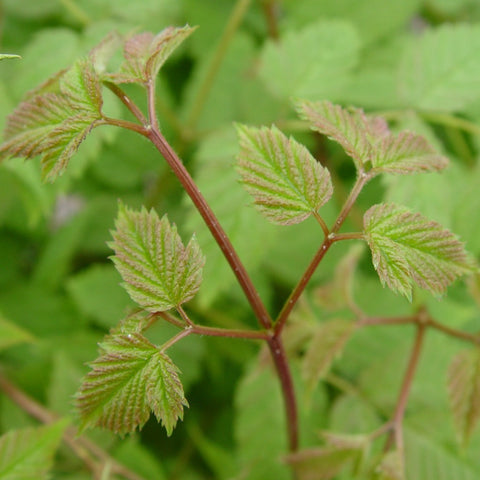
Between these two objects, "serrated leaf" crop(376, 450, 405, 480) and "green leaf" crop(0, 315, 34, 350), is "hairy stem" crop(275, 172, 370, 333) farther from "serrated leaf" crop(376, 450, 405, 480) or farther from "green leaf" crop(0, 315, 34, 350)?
A: "green leaf" crop(0, 315, 34, 350)

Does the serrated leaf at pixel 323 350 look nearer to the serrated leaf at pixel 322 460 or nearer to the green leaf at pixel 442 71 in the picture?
the serrated leaf at pixel 322 460

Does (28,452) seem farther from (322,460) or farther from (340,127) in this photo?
(340,127)

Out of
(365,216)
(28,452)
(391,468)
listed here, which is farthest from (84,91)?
(391,468)

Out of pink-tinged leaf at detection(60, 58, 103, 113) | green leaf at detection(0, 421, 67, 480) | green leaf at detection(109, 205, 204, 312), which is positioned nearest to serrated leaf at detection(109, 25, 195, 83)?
pink-tinged leaf at detection(60, 58, 103, 113)

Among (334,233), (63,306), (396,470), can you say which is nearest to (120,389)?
(334,233)

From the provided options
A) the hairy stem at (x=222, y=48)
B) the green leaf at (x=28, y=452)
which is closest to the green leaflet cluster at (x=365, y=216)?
the green leaf at (x=28, y=452)
